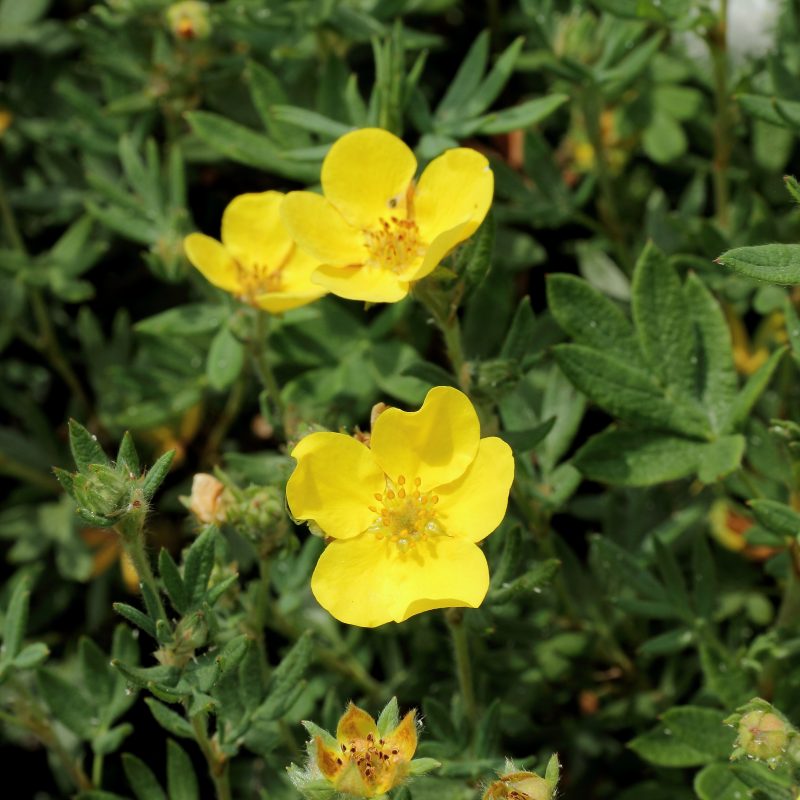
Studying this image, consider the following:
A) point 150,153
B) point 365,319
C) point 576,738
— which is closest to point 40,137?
point 150,153

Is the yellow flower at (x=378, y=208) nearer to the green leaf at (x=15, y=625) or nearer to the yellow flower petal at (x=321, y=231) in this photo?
the yellow flower petal at (x=321, y=231)

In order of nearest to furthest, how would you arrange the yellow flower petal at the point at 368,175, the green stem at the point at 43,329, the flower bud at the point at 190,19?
the yellow flower petal at the point at 368,175 < the flower bud at the point at 190,19 < the green stem at the point at 43,329

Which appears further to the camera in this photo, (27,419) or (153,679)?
(27,419)

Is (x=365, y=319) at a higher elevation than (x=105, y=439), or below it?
higher

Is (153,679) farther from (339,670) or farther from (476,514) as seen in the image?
(339,670)

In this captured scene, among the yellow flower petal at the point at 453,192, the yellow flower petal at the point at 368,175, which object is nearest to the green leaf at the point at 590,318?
the yellow flower petal at the point at 453,192

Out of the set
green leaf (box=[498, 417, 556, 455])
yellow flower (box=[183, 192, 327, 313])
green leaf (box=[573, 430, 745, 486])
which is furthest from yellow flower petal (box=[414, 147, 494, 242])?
green leaf (box=[573, 430, 745, 486])

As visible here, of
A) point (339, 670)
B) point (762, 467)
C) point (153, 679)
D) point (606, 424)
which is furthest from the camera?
point (606, 424)

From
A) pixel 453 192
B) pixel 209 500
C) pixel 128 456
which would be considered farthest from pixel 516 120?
pixel 128 456
